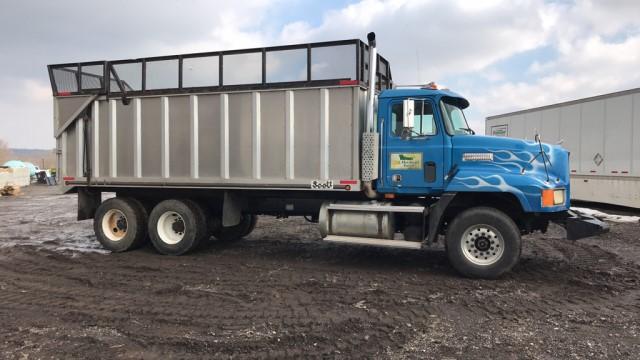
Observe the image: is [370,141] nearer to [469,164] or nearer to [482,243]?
[469,164]

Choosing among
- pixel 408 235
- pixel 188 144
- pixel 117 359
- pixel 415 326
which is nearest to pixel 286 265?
pixel 408 235

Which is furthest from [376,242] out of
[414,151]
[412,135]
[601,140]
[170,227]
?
[601,140]

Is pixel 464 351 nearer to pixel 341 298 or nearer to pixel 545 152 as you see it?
pixel 341 298

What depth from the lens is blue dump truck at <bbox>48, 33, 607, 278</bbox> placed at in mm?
6984

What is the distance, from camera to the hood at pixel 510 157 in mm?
6961

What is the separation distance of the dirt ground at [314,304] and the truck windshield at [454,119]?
218cm

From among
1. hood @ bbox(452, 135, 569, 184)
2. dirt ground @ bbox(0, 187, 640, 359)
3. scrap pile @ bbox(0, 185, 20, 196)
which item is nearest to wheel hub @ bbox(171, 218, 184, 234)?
dirt ground @ bbox(0, 187, 640, 359)

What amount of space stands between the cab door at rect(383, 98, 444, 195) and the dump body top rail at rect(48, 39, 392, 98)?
91 cm

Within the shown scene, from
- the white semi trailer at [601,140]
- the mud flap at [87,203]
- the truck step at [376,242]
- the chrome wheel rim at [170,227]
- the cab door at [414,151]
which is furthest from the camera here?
the white semi trailer at [601,140]

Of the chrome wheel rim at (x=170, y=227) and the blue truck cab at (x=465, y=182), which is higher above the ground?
the blue truck cab at (x=465, y=182)

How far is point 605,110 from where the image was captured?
557 inches

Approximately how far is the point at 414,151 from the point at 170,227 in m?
4.70

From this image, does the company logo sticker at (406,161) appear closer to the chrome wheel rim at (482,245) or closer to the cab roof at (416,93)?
the cab roof at (416,93)

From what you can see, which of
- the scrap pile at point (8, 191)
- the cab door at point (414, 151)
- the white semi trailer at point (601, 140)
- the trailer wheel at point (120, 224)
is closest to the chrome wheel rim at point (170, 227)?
the trailer wheel at point (120, 224)
